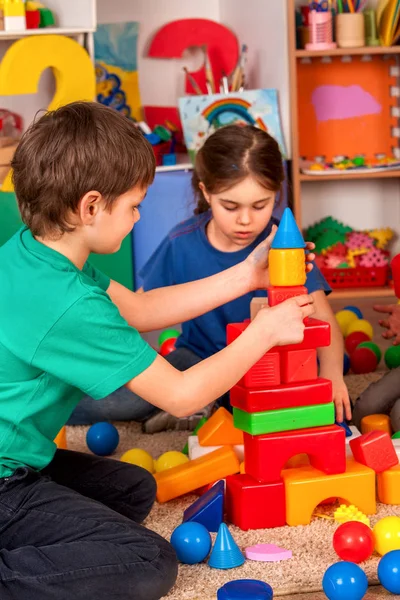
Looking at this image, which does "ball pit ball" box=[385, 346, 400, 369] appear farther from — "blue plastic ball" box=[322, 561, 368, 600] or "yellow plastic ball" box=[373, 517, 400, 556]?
"blue plastic ball" box=[322, 561, 368, 600]

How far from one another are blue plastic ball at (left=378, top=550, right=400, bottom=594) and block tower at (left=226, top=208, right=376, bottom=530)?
20 centimetres

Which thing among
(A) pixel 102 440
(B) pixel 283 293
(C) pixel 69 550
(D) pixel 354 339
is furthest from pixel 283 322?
(D) pixel 354 339

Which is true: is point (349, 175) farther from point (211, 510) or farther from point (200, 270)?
point (211, 510)

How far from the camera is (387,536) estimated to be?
3.60 feet

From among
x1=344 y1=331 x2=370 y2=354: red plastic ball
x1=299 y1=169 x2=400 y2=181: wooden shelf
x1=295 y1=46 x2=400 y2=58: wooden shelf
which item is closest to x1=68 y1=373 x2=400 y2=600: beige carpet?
x1=344 y1=331 x2=370 y2=354: red plastic ball

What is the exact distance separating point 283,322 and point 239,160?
1.83ft

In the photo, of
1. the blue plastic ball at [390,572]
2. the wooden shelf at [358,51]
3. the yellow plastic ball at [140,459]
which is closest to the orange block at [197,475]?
the yellow plastic ball at [140,459]

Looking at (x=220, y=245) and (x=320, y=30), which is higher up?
(x=320, y=30)

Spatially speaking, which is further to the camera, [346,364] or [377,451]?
[346,364]

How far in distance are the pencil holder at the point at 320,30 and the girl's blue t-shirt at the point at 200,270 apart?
96 cm

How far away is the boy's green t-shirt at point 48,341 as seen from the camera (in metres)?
1.02

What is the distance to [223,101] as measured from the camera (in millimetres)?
2465

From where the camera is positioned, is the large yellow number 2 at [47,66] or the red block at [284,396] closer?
the red block at [284,396]

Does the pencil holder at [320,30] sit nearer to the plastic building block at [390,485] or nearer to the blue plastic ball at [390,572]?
the plastic building block at [390,485]
